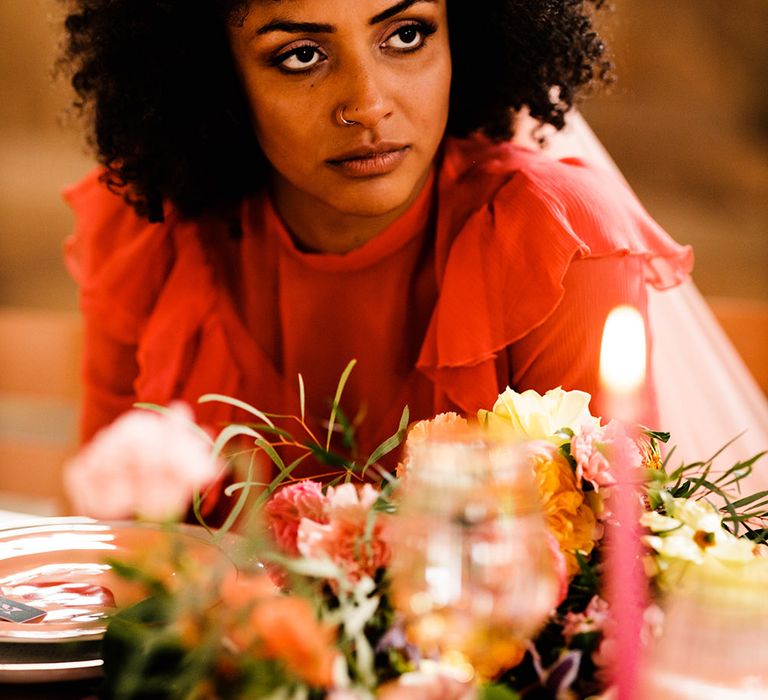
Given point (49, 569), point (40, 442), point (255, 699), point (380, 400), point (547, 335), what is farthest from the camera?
point (40, 442)

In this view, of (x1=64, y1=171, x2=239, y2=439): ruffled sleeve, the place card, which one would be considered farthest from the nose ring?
the place card

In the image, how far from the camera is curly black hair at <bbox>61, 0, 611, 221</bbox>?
3.66 ft

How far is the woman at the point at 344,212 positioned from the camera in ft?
3.31

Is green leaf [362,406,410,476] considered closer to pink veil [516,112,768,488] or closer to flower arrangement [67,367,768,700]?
flower arrangement [67,367,768,700]

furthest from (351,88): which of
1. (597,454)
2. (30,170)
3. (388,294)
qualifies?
(30,170)

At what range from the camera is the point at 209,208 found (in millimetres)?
1274

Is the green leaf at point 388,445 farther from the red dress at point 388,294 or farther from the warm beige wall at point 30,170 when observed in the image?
the warm beige wall at point 30,170

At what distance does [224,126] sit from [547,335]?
0.47m

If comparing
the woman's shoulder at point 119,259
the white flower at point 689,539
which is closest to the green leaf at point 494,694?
the white flower at point 689,539

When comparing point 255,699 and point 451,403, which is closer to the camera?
point 255,699

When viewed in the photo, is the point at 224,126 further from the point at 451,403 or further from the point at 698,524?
the point at 698,524

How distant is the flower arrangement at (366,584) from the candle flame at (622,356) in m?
0.04

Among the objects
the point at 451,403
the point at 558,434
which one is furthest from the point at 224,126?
the point at 558,434

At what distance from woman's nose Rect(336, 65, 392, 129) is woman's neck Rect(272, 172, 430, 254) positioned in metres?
0.21
